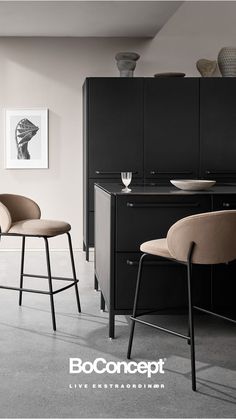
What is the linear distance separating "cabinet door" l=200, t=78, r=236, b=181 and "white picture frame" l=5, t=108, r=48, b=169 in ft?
6.41

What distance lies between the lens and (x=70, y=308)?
170 inches

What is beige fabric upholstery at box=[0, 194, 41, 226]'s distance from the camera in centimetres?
425

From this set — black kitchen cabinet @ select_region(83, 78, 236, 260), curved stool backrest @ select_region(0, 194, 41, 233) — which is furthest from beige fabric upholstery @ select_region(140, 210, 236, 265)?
black kitchen cabinet @ select_region(83, 78, 236, 260)

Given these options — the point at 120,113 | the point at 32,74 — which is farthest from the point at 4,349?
the point at 32,74

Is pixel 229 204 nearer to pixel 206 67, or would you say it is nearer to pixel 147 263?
pixel 147 263

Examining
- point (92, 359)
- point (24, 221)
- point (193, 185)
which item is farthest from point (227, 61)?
point (92, 359)

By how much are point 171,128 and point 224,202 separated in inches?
112

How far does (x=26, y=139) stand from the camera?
7094 mm

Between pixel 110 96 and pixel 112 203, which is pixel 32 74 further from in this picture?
pixel 112 203

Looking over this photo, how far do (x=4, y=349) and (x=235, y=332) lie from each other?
1420 millimetres

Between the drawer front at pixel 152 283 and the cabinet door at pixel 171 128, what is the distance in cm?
280

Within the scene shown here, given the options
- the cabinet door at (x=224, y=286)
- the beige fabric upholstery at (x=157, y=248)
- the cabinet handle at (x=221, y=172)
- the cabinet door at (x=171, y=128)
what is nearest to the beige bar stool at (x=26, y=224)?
the beige fabric upholstery at (x=157, y=248)

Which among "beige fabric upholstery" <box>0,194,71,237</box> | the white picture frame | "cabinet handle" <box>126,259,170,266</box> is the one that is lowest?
"cabinet handle" <box>126,259,170,266</box>

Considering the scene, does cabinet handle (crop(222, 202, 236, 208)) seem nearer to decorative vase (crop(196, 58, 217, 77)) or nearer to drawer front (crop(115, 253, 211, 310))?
drawer front (crop(115, 253, 211, 310))
